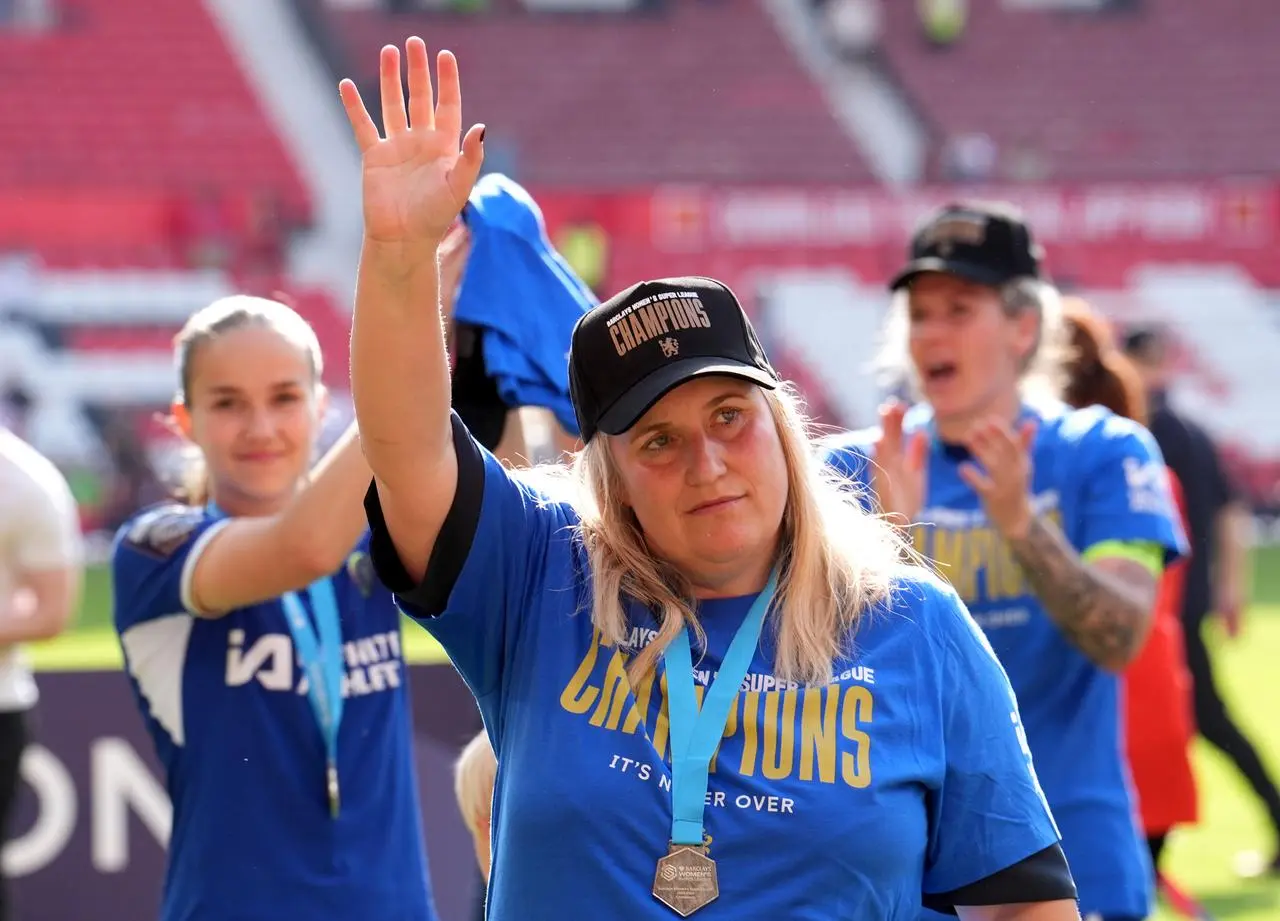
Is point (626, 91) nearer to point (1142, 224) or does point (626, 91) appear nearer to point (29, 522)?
point (1142, 224)

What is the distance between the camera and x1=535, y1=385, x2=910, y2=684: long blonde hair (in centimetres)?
247

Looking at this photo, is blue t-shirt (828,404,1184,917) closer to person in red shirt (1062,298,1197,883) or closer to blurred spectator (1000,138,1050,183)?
person in red shirt (1062,298,1197,883)

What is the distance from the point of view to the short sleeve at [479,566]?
2.38 meters

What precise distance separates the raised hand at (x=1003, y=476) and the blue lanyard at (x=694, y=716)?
1.34m

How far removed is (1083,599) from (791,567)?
144cm

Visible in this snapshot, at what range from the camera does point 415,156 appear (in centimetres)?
234

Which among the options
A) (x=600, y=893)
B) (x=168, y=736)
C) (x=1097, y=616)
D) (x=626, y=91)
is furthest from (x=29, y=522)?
(x=626, y=91)

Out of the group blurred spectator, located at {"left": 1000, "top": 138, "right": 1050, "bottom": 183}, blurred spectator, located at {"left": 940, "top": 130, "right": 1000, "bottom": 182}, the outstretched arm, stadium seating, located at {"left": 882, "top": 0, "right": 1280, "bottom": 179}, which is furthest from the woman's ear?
stadium seating, located at {"left": 882, "top": 0, "right": 1280, "bottom": 179}

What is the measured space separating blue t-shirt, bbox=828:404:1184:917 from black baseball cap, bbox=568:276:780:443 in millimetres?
1365

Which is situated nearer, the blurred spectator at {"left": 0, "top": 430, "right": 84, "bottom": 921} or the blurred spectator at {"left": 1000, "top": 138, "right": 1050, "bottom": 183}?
the blurred spectator at {"left": 0, "top": 430, "right": 84, "bottom": 921}

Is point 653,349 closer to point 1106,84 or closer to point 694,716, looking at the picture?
point 694,716

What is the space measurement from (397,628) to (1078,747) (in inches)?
58.0

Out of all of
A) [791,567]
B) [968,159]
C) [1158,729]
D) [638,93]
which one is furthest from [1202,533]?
[638,93]

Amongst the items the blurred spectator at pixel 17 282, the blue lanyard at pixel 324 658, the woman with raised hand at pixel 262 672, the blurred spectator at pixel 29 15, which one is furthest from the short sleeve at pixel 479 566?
the blurred spectator at pixel 29 15
